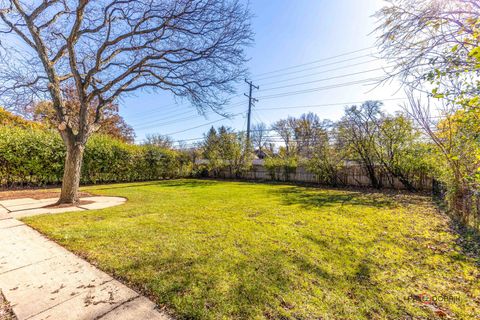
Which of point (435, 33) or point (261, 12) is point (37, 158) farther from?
point (435, 33)

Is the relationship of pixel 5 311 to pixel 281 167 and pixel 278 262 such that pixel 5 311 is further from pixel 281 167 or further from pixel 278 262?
pixel 281 167

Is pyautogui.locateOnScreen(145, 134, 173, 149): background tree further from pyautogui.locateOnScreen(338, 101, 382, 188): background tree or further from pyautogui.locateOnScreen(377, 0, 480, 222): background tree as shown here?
pyautogui.locateOnScreen(377, 0, 480, 222): background tree

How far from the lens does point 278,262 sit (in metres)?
2.43

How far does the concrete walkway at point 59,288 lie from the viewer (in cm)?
156

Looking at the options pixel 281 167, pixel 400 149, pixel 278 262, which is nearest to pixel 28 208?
pixel 278 262

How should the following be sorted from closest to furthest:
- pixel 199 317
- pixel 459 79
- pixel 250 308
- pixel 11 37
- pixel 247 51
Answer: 1. pixel 199 317
2. pixel 250 308
3. pixel 459 79
4. pixel 11 37
5. pixel 247 51

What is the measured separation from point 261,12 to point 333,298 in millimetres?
7068

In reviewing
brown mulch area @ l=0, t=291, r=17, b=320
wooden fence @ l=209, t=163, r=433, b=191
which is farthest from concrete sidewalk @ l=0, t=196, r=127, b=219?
wooden fence @ l=209, t=163, r=433, b=191

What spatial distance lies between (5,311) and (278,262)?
2435 mm

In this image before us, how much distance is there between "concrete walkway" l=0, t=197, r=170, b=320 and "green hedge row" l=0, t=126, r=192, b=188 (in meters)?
7.41

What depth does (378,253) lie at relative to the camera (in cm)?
283

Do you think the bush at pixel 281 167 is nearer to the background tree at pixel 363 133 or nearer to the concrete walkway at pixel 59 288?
the background tree at pixel 363 133

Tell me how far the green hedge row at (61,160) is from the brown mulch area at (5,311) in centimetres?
893

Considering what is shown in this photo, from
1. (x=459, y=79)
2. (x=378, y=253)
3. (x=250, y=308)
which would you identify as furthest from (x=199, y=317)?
(x=459, y=79)
